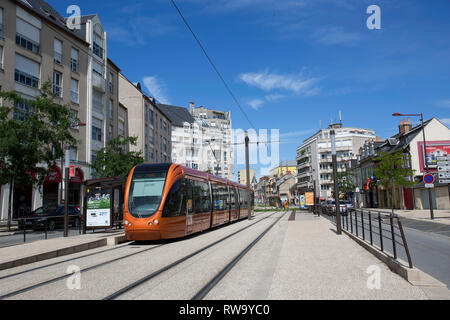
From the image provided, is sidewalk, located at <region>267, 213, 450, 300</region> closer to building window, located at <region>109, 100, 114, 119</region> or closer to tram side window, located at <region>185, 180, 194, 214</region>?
tram side window, located at <region>185, 180, 194, 214</region>

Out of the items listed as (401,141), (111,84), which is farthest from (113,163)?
(401,141)

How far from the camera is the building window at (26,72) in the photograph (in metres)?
27.2

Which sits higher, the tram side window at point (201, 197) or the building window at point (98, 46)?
the building window at point (98, 46)

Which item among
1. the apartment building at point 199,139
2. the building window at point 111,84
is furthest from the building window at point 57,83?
the apartment building at point 199,139

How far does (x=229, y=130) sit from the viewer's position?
97250mm

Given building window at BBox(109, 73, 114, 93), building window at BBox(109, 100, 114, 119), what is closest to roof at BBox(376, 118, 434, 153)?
building window at BBox(109, 100, 114, 119)

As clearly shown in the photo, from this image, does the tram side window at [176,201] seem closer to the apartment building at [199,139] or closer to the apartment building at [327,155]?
the apartment building at [199,139]

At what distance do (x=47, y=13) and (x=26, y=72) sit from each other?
711 cm

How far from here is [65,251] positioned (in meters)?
11.1

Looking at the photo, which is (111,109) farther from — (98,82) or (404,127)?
(404,127)

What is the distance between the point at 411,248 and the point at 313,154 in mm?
82678

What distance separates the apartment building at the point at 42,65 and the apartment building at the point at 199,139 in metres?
37.8

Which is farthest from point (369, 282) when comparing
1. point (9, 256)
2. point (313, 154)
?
point (313, 154)

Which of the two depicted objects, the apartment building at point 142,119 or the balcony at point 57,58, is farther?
the apartment building at point 142,119
